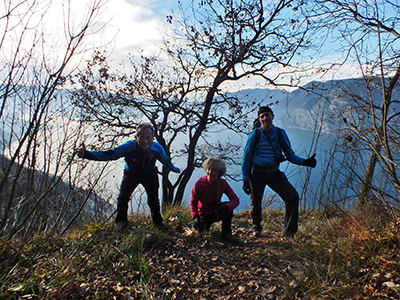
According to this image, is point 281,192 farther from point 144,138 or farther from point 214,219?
point 144,138

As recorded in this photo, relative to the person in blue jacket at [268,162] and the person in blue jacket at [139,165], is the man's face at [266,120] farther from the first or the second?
the person in blue jacket at [139,165]

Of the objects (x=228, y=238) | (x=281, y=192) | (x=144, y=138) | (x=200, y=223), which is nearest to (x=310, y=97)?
(x=281, y=192)

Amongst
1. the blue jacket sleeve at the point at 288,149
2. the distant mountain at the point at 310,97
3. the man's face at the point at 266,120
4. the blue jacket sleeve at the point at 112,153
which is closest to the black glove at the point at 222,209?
the blue jacket sleeve at the point at 288,149

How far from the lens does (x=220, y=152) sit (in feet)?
44.7

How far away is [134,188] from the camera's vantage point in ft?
13.4

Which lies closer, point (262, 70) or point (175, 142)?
point (262, 70)

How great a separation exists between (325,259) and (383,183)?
2.03 m

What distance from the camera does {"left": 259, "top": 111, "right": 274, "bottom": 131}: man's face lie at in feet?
13.3

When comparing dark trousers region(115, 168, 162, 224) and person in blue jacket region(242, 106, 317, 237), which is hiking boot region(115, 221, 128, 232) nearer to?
dark trousers region(115, 168, 162, 224)

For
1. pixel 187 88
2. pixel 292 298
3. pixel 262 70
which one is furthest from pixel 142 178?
pixel 187 88

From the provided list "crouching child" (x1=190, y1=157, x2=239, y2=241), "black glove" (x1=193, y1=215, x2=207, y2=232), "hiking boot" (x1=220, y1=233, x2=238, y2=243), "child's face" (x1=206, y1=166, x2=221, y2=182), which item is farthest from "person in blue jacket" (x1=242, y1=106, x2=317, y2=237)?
"black glove" (x1=193, y1=215, x2=207, y2=232)

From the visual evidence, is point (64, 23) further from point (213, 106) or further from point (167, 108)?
point (213, 106)

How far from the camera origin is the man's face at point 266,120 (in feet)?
13.3

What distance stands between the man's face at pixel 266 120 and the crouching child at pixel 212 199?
0.86m
